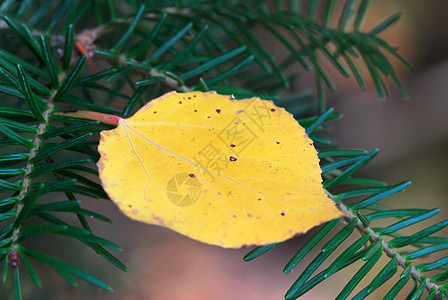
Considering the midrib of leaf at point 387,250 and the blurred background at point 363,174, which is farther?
the blurred background at point 363,174

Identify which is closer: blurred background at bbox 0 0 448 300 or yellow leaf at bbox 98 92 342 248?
yellow leaf at bbox 98 92 342 248

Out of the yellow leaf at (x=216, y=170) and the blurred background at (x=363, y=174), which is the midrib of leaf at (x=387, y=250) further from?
the blurred background at (x=363, y=174)

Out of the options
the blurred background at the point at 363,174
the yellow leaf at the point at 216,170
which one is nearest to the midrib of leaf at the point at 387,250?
the yellow leaf at the point at 216,170

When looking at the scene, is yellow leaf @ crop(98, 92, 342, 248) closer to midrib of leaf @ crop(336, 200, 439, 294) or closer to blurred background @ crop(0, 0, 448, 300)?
midrib of leaf @ crop(336, 200, 439, 294)

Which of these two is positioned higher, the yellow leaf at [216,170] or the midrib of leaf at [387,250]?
the yellow leaf at [216,170]

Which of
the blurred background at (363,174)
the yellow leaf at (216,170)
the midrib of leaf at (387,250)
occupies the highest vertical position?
the yellow leaf at (216,170)

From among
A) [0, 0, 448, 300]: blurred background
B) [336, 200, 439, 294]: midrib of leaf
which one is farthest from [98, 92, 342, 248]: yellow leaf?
[0, 0, 448, 300]: blurred background

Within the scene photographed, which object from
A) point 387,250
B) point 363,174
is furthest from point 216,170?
point 363,174

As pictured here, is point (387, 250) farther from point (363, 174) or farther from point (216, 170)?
point (363, 174)
